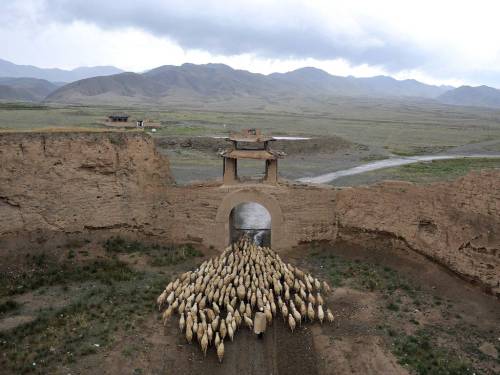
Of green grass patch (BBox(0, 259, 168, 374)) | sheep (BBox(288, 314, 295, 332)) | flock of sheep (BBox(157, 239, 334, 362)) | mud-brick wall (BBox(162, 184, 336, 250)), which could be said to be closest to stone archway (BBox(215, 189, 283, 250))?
mud-brick wall (BBox(162, 184, 336, 250))

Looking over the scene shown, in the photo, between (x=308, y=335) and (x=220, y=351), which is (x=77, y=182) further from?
(x=308, y=335)

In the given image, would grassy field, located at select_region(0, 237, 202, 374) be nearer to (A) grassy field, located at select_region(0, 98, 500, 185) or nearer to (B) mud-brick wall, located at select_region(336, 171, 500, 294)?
(A) grassy field, located at select_region(0, 98, 500, 185)

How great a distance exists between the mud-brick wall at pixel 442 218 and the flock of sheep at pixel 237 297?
14.2 ft

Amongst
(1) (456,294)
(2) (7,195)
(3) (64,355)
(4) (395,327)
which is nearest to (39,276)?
(2) (7,195)

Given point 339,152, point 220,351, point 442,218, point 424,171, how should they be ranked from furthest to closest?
1. point 339,152
2. point 424,171
3. point 442,218
4. point 220,351

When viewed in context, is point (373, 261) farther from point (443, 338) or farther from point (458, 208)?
point (443, 338)

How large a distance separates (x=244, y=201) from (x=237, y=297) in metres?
5.67

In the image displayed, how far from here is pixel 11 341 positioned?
45.1 ft

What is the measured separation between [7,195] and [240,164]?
26.6 meters

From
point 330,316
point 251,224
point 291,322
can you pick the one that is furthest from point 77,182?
point 330,316

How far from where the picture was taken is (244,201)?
70.0ft

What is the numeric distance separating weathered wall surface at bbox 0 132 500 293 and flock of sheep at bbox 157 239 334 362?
2853 mm

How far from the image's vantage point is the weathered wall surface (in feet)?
59.1

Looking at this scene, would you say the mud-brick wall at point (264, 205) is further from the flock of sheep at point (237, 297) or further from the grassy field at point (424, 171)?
the grassy field at point (424, 171)
